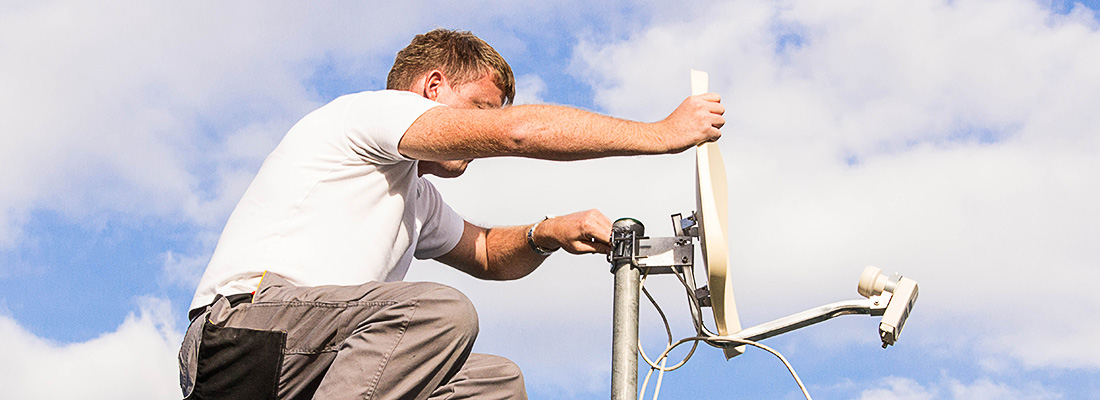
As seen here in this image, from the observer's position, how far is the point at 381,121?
11.5 feet

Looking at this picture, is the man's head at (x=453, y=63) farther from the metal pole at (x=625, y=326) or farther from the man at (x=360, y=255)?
the metal pole at (x=625, y=326)

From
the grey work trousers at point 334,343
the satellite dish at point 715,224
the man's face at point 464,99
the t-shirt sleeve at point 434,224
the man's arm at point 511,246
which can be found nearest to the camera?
the grey work trousers at point 334,343

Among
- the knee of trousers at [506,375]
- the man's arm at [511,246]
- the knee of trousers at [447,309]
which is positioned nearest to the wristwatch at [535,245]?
the man's arm at [511,246]

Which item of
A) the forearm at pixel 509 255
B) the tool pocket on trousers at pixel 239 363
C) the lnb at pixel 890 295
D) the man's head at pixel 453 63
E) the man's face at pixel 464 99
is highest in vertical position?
the man's head at pixel 453 63

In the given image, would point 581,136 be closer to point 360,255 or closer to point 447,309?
point 447,309

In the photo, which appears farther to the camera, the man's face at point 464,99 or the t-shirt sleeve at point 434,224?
the t-shirt sleeve at point 434,224

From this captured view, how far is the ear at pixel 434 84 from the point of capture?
14.3 feet

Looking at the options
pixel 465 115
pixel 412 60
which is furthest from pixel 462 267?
pixel 465 115

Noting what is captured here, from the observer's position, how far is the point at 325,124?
3.73 m

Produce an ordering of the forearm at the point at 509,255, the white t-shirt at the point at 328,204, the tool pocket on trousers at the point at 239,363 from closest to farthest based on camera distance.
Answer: the tool pocket on trousers at the point at 239,363 < the white t-shirt at the point at 328,204 < the forearm at the point at 509,255

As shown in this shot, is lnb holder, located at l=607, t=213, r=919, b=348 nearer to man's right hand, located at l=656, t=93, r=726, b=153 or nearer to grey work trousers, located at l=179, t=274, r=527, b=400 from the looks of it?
man's right hand, located at l=656, t=93, r=726, b=153

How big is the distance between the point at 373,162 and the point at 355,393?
3.18ft

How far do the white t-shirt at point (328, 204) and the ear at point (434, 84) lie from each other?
0.59 m

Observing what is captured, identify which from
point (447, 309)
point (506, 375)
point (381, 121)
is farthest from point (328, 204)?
point (506, 375)
